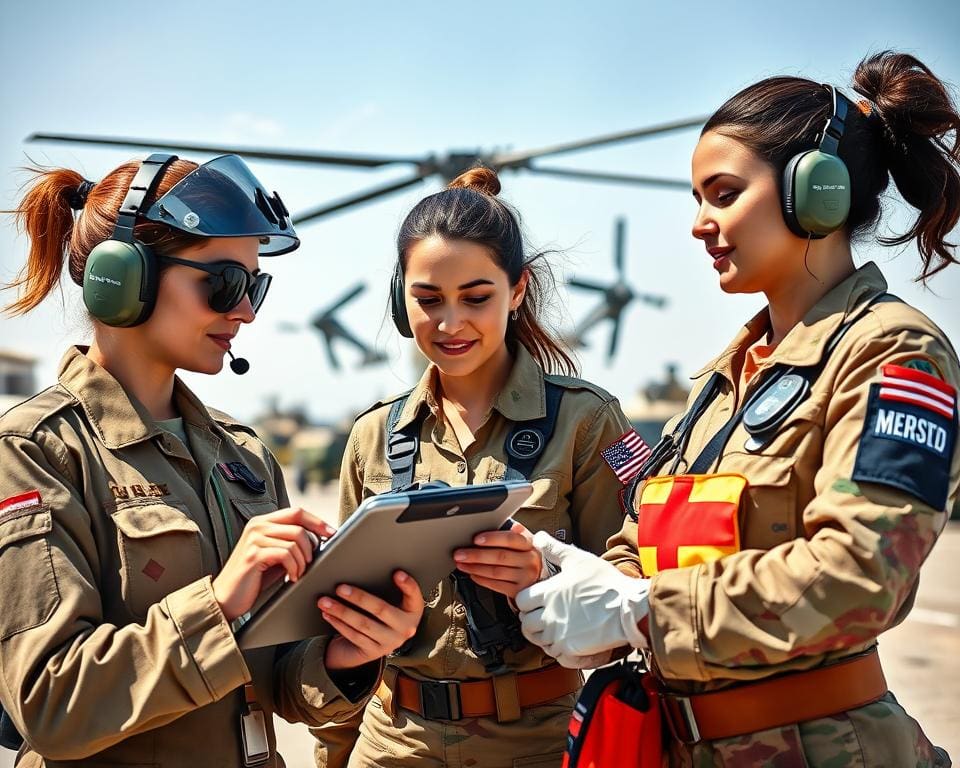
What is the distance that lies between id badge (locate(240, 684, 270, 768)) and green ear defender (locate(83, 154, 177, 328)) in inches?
34.9

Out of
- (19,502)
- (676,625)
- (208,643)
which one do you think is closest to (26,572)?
(19,502)

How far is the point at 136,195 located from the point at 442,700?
1566mm

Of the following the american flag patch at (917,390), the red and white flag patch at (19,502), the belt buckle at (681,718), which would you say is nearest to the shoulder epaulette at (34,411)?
the red and white flag patch at (19,502)

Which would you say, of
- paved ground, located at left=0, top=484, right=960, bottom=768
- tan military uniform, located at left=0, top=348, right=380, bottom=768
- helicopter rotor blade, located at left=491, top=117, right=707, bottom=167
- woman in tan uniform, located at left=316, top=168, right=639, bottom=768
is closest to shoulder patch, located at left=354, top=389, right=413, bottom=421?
woman in tan uniform, located at left=316, top=168, right=639, bottom=768

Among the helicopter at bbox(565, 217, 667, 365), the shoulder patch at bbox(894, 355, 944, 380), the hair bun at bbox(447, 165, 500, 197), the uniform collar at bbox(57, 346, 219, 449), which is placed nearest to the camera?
the shoulder patch at bbox(894, 355, 944, 380)

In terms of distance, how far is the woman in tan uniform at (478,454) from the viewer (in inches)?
107

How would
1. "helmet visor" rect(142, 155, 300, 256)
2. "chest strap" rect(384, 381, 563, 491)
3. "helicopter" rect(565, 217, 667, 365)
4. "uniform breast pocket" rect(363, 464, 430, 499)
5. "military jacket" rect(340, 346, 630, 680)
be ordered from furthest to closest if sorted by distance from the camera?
"helicopter" rect(565, 217, 667, 365), "uniform breast pocket" rect(363, 464, 430, 499), "chest strap" rect(384, 381, 563, 491), "military jacket" rect(340, 346, 630, 680), "helmet visor" rect(142, 155, 300, 256)

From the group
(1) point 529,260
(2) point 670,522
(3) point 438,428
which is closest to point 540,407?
(3) point 438,428

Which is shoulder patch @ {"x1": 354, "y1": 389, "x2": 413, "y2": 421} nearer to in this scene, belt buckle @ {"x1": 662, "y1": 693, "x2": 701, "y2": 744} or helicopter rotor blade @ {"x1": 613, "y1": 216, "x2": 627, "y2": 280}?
belt buckle @ {"x1": 662, "y1": 693, "x2": 701, "y2": 744}

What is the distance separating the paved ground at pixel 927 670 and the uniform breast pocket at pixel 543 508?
11.1 feet

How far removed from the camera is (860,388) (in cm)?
188

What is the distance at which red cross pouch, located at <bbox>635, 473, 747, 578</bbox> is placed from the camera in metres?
1.99

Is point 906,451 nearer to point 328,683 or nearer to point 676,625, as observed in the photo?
point 676,625

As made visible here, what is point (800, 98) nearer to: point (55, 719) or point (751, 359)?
point (751, 359)
